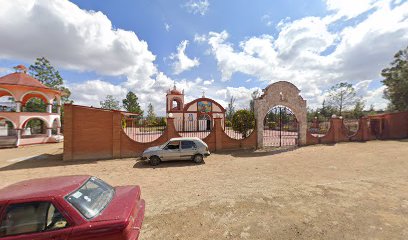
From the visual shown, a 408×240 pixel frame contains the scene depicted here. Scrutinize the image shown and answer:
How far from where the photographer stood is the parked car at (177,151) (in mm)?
10781

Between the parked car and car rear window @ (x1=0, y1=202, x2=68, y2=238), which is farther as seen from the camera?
the parked car

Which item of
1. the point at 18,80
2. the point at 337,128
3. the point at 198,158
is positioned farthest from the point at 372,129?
the point at 18,80

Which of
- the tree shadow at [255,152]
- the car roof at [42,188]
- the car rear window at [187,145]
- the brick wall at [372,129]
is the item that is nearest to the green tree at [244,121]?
the tree shadow at [255,152]

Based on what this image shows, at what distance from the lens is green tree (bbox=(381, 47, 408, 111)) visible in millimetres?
27078

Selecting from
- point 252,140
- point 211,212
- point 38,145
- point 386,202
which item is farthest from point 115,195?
point 38,145

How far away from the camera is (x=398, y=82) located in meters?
27.8

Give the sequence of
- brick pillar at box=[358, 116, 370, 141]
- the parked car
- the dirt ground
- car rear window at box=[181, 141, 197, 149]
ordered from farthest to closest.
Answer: brick pillar at box=[358, 116, 370, 141]
car rear window at box=[181, 141, 197, 149]
the parked car
the dirt ground

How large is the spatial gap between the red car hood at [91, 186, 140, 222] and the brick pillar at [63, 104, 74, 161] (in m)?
10.3

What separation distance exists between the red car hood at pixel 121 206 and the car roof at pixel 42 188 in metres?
0.64

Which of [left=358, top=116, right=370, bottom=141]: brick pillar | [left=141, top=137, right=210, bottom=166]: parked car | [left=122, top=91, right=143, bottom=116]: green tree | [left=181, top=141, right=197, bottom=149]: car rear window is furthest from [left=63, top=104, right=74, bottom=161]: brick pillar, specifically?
[left=122, top=91, right=143, bottom=116]: green tree

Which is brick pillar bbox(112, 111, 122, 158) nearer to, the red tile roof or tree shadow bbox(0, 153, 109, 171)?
tree shadow bbox(0, 153, 109, 171)

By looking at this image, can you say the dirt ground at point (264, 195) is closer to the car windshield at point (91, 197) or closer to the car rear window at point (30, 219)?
the car windshield at point (91, 197)

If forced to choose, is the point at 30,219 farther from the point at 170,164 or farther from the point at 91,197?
the point at 170,164

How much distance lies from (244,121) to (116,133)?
10.1 meters
